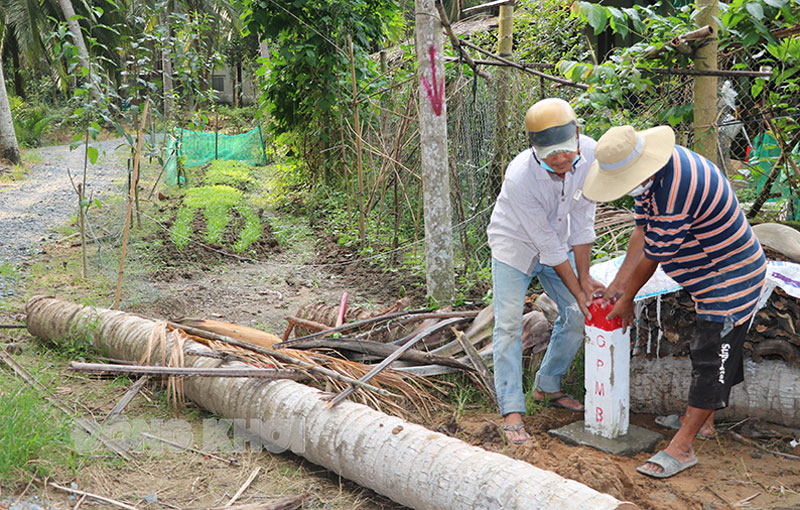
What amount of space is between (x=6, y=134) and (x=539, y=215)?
15106 millimetres

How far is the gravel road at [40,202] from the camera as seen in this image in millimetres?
7836

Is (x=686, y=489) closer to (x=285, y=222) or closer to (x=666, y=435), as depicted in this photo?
(x=666, y=435)

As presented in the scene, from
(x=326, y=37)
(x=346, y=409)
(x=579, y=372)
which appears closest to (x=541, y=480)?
(x=346, y=409)

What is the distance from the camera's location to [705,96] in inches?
152

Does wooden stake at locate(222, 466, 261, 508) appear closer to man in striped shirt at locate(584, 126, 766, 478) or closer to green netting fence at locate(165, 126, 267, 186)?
man in striped shirt at locate(584, 126, 766, 478)

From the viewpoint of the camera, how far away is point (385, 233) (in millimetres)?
7629

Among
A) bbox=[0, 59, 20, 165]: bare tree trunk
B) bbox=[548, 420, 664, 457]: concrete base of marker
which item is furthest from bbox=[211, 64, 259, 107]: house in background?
bbox=[548, 420, 664, 457]: concrete base of marker

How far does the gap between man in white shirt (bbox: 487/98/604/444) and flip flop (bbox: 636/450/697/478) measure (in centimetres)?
60

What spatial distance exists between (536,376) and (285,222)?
243 inches

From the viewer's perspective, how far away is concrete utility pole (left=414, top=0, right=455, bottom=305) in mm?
4797

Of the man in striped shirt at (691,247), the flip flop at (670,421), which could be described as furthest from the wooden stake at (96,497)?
the flip flop at (670,421)

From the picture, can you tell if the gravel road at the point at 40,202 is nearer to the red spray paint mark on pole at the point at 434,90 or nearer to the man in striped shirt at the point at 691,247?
the red spray paint mark on pole at the point at 434,90

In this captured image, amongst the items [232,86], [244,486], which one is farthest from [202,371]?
[232,86]

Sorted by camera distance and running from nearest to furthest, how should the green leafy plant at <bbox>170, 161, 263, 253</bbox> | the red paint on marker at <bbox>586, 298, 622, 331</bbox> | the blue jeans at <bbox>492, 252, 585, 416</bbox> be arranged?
the red paint on marker at <bbox>586, 298, 622, 331</bbox>
the blue jeans at <bbox>492, 252, 585, 416</bbox>
the green leafy plant at <bbox>170, 161, 263, 253</bbox>
